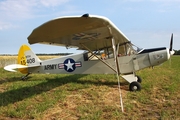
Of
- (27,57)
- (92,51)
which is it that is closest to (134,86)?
(92,51)

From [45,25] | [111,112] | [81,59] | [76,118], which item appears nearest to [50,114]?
[76,118]

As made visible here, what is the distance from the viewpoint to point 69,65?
8.31m

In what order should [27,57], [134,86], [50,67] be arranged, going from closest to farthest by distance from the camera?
[134,86], [50,67], [27,57]

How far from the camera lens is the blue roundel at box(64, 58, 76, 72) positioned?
8.25 meters

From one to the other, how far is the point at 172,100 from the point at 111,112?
2.18 m

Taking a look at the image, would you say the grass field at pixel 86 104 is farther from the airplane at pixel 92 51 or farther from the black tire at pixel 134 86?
the airplane at pixel 92 51

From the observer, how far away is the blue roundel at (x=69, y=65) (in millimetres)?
8250

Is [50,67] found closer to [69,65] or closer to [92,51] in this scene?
[69,65]

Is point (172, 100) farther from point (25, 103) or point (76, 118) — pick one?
point (25, 103)

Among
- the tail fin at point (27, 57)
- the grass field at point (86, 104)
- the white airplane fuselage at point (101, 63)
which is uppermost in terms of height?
the tail fin at point (27, 57)

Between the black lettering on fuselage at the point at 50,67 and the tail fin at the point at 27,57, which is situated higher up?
the tail fin at the point at 27,57

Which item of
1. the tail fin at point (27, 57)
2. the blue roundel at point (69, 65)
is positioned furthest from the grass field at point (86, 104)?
the tail fin at point (27, 57)

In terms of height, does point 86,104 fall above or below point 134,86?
below

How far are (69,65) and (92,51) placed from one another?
1.33 meters
